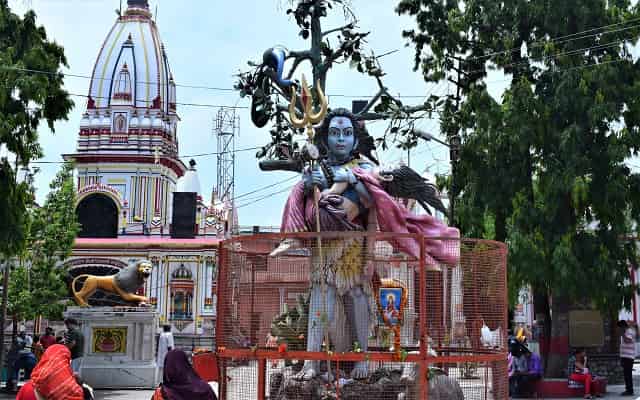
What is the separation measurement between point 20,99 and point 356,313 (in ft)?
27.6

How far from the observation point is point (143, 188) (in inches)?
1745

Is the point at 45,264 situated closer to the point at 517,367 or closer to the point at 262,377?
the point at 517,367

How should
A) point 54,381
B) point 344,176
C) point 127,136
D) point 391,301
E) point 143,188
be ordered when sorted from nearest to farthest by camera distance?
point 54,381, point 391,301, point 344,176, point 143,188, point 127,136

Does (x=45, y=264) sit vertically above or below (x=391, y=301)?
above

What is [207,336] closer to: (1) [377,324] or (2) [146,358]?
(2) [146,358]

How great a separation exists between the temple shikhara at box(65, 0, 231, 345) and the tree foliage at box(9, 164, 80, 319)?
42.6 feet

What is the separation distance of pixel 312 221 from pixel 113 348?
36.8ft

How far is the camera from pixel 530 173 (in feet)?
63.0

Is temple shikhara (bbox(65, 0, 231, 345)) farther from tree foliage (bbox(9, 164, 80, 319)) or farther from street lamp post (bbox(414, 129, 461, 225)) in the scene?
street lamp post (bbox(414, 129, 461, 225))

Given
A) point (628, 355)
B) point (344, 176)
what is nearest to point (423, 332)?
point (344, 176)

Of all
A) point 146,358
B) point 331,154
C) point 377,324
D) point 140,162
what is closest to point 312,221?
point 331,154

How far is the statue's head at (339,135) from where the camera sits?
34.3 feet

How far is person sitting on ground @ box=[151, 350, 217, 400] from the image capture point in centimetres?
832

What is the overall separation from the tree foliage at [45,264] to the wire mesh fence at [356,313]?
16.7 metres
